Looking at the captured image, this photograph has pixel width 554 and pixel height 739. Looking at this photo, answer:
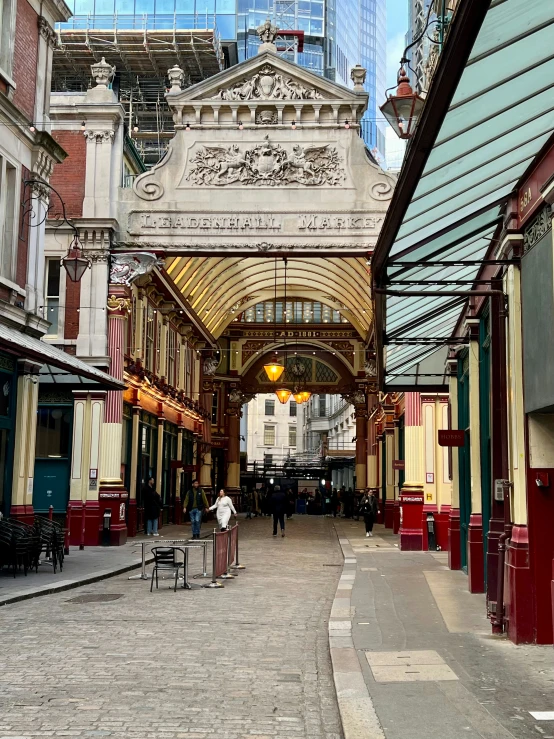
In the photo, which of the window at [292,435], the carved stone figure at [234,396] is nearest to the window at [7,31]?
the carved stone figure at [234,396]

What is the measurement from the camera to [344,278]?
3619cm

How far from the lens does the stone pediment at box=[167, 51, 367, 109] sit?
85.8ft

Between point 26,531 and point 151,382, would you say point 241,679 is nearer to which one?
point 26,531

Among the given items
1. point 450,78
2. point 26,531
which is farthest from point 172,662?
point 26,531

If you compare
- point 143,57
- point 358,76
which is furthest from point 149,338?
point 143,57

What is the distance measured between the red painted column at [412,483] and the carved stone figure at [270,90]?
8757 millimetres

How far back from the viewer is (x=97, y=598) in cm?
1418

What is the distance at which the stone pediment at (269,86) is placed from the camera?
85.8ft

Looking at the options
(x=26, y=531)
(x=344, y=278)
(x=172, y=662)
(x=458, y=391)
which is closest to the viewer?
(x=172, y=662)

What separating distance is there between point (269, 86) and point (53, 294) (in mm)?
8275

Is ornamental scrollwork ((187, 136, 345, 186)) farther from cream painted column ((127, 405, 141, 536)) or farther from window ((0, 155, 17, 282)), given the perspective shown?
window ((0, 155, 17, 282))

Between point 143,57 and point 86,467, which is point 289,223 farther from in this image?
point 143,57

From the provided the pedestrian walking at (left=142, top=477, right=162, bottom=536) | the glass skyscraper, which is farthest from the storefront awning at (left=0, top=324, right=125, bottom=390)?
the glass skyscraper

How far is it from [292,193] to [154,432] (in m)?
10.9
